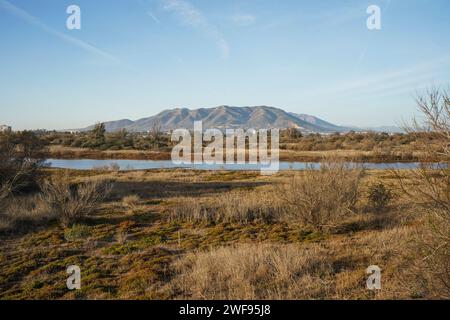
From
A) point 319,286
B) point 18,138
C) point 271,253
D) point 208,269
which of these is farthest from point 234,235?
point 18,138

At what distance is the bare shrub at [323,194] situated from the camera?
1141 centimetres

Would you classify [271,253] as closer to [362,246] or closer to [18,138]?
[362,246]

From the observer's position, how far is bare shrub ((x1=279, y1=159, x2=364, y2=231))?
1141cm

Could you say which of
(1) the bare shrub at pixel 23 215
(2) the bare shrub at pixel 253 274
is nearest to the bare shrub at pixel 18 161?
(1) the bare shrub at pixel 23 215

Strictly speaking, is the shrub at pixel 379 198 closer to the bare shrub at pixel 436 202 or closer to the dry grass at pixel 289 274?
the dry grass at pixel 289 274

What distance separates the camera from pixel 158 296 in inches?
249

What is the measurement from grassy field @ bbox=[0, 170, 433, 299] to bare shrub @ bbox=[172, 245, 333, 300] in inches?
0.9

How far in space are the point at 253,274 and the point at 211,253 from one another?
152 cm

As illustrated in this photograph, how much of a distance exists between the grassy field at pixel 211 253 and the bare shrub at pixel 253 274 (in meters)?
0.02

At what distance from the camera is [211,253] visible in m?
8.21

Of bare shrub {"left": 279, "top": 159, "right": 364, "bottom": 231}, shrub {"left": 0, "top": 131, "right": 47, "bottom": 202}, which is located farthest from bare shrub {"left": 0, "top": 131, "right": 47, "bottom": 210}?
bare shrub {"left": 279, "top": 159, "right": 364, "bottom": 231}

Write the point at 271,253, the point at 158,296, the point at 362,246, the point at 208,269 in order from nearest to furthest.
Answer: the point at 158,296 < the point at 208,269 < the point at 271,253 < the point at 362,246

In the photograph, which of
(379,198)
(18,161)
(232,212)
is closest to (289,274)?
(232,212)
